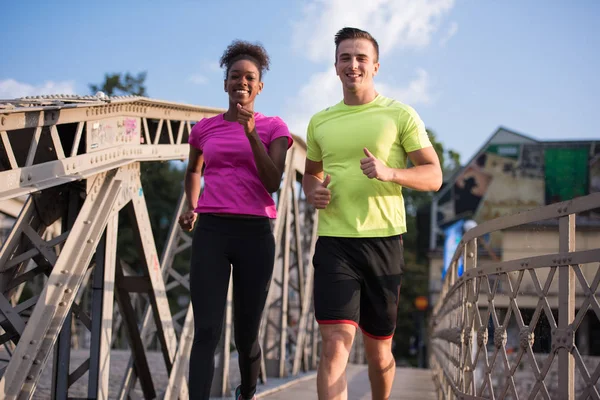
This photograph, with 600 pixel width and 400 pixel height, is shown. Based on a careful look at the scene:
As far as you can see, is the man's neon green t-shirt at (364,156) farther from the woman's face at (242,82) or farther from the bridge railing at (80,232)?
the bridge railing at (80,232)

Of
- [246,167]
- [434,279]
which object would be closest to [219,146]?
[246,167]

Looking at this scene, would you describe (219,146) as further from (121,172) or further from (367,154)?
(121,172)

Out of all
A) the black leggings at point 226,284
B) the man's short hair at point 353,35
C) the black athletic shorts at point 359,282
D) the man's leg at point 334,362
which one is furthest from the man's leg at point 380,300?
the man's short hair at point 353,35

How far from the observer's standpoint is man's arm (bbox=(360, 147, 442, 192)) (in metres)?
3.94

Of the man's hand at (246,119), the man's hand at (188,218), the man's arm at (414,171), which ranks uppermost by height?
the man's hand at (246,119)

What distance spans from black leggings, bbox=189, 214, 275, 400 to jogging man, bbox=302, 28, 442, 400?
48 cm

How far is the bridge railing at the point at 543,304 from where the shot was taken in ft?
11.0

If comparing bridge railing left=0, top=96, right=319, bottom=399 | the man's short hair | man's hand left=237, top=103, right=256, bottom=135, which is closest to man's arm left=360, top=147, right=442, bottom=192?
the man's short hair

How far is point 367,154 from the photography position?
4008mm

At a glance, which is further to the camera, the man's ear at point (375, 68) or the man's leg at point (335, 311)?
the man's ear at point (375, 68)

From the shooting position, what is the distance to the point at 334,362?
4.11m

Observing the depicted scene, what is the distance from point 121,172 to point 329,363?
3055 mm

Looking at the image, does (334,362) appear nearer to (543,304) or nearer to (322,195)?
(322,195)

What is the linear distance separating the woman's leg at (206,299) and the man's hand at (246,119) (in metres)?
0.58
